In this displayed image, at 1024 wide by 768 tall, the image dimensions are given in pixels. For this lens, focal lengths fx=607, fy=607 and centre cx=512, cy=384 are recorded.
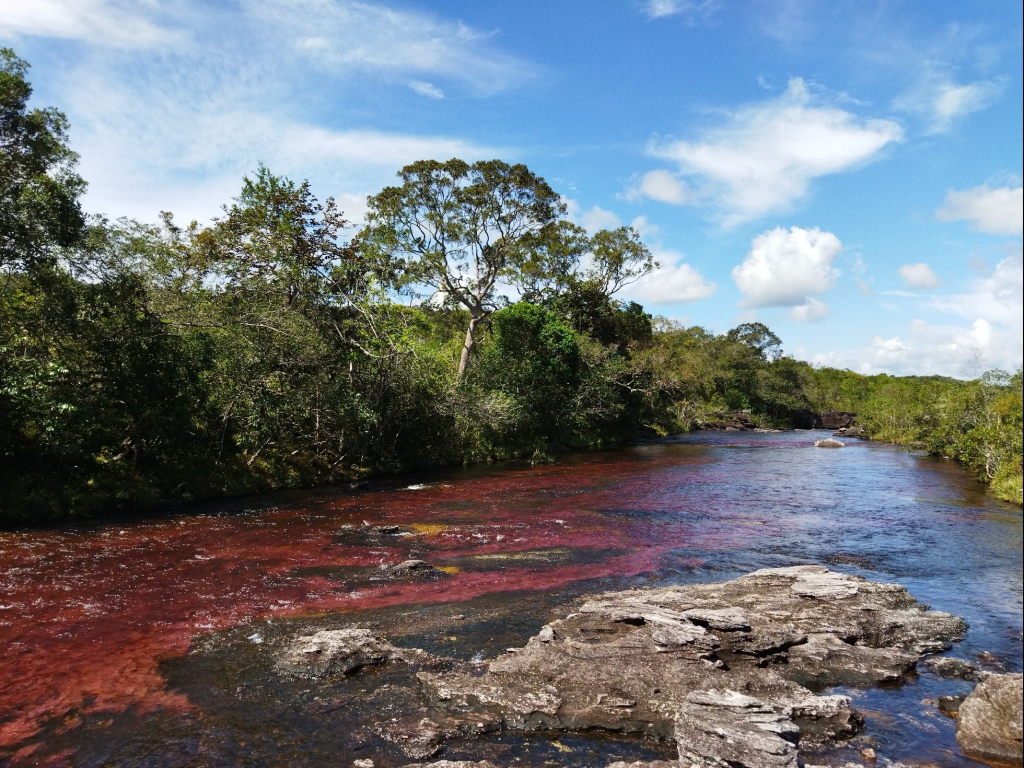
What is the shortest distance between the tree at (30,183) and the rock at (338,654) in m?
14.4

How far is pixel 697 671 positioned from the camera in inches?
300

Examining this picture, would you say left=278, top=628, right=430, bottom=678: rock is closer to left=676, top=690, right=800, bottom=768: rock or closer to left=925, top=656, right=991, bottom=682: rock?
left=676, top=690, right=800, bottom=768: rock

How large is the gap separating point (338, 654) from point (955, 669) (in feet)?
27.4

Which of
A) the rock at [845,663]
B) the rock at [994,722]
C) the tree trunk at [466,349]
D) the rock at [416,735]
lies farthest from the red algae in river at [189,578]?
the tree trunk at [466,349]

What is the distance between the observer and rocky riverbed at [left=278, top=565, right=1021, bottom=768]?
6.35m

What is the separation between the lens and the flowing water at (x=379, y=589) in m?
6.63

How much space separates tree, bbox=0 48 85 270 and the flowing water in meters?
7.73

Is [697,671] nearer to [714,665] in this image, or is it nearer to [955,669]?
[714,665]

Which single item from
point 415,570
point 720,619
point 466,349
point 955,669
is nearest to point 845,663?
point 955,669

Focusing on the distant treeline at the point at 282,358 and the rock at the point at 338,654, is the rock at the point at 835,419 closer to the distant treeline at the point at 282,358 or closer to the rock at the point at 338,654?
the distant treeline at the point at 282,358

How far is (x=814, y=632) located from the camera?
A: 9031 millimetres

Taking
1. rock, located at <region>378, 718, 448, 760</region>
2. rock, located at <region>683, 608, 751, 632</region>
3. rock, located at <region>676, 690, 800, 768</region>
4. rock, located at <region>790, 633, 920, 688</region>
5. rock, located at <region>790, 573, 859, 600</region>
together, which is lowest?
rock, located at <region>378, 718, 448, 760</region>

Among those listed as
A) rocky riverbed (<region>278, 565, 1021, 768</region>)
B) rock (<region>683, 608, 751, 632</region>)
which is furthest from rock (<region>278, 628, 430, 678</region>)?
rock (<region>683, 608, 751, 632</region>)

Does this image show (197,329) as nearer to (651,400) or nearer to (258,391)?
(258,391)
